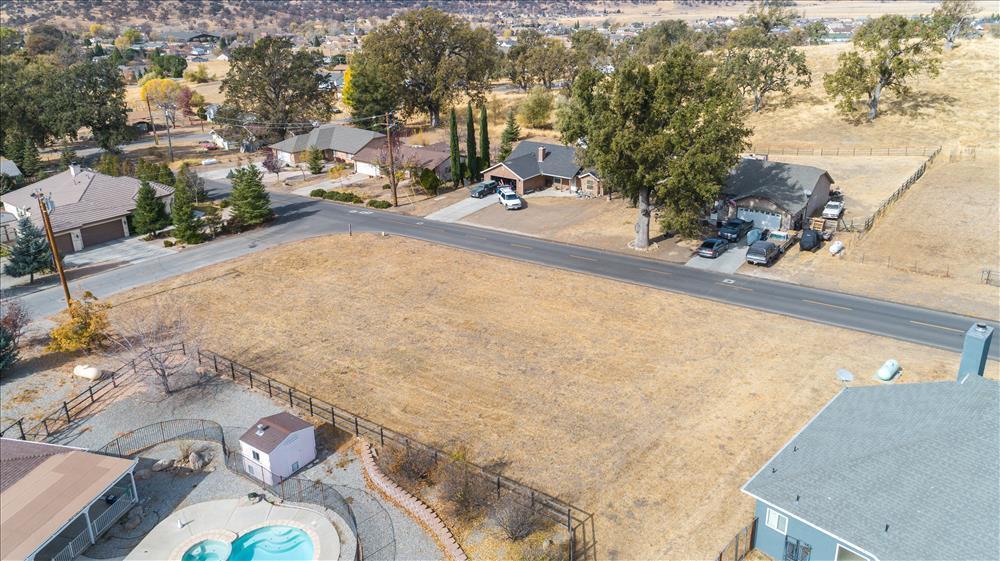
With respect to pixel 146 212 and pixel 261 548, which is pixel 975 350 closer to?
pixel 261 548

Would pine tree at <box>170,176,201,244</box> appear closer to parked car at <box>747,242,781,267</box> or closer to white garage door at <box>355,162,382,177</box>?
white garage door at <box>355,162,382,177</box>

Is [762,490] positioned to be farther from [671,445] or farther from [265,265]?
[265,265]

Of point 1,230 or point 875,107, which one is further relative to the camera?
point 875,107

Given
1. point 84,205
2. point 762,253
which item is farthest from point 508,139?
point 84,205

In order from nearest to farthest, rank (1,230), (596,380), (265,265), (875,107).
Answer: (596,380)
(265,265)
(1,230)
(875,107)

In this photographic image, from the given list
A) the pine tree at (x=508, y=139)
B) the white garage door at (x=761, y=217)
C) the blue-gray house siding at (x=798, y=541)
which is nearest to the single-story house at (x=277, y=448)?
the blue-gray house siding at (x=798, y=541)

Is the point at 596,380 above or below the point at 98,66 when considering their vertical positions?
below

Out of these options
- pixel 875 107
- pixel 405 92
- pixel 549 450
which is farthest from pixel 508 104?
pixel 549 450
